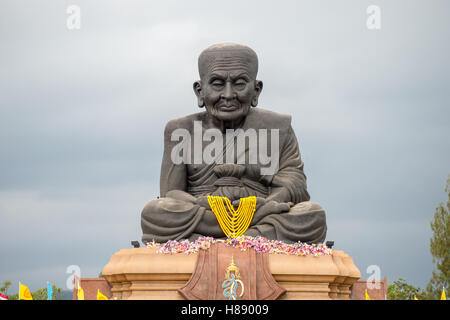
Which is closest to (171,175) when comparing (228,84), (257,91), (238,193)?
(238,193)

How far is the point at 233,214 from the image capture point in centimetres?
1124

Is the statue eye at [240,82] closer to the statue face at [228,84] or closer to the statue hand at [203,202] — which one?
the statue face at [228,84]

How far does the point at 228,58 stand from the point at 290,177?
2.07 meters

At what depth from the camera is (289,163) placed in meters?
12.5

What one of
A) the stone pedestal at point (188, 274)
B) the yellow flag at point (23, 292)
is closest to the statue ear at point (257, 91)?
the stone pedestal at point (188, 274)

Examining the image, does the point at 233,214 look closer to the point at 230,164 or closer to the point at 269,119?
the point at 230,164

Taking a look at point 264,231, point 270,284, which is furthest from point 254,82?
point 270,284

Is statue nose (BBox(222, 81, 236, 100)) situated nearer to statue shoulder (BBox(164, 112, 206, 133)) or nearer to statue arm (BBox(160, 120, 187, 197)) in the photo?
statue shoulder (BBox(164, 112, 206, 133))

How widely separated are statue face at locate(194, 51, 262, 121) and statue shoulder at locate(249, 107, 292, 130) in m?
0.27

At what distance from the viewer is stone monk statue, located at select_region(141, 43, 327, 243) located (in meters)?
11.3
